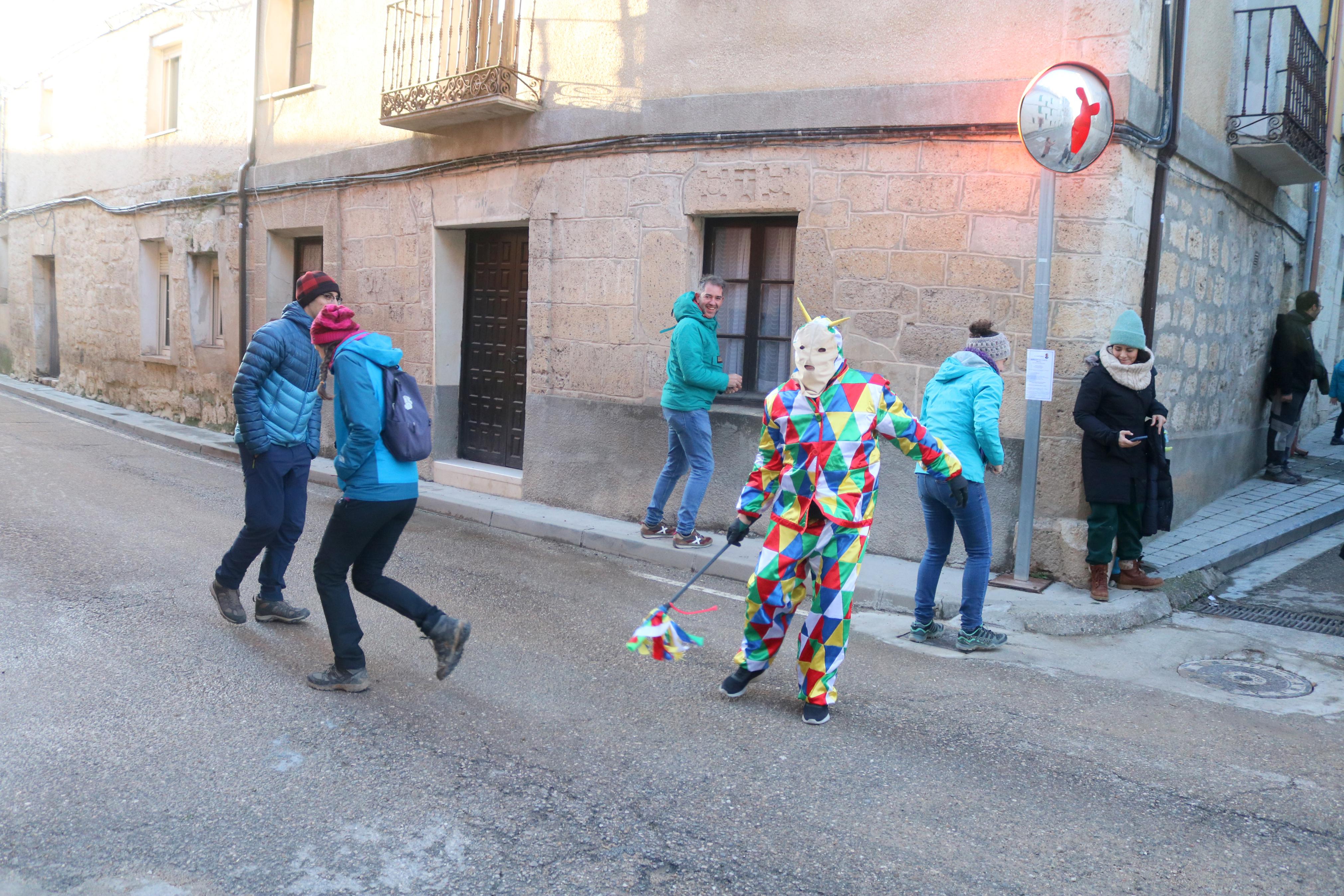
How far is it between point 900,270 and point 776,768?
14.7ft

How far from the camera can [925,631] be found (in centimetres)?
573

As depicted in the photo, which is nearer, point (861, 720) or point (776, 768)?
point (776, 768)

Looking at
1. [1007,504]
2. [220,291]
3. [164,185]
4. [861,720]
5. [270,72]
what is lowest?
[861,720]

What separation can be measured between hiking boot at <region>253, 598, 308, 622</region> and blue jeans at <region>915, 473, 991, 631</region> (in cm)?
324

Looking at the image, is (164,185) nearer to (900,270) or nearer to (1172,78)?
(900,270)

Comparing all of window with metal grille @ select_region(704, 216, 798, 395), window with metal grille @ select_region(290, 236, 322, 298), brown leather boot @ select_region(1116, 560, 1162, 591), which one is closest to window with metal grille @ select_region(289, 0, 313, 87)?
window with metal grille @ select_region(290, 236, 322, 298)

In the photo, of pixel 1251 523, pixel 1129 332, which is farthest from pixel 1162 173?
pixel 1251 523

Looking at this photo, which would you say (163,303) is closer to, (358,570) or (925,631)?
(358,570)

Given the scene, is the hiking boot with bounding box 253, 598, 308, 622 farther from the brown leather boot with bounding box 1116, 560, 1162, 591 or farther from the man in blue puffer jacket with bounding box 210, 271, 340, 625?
the brown leather boot with bounding box 1116, 560, 1162, 591

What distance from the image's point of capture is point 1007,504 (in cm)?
705

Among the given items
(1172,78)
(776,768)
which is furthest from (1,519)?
(1172,78)

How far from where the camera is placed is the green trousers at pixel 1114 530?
256 inches

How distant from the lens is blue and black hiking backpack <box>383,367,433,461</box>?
4324 mm

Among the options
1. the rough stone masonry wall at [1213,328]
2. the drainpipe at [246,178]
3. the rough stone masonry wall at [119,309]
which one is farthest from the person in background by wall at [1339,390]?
the rough stone masonry wall at [119,309]
